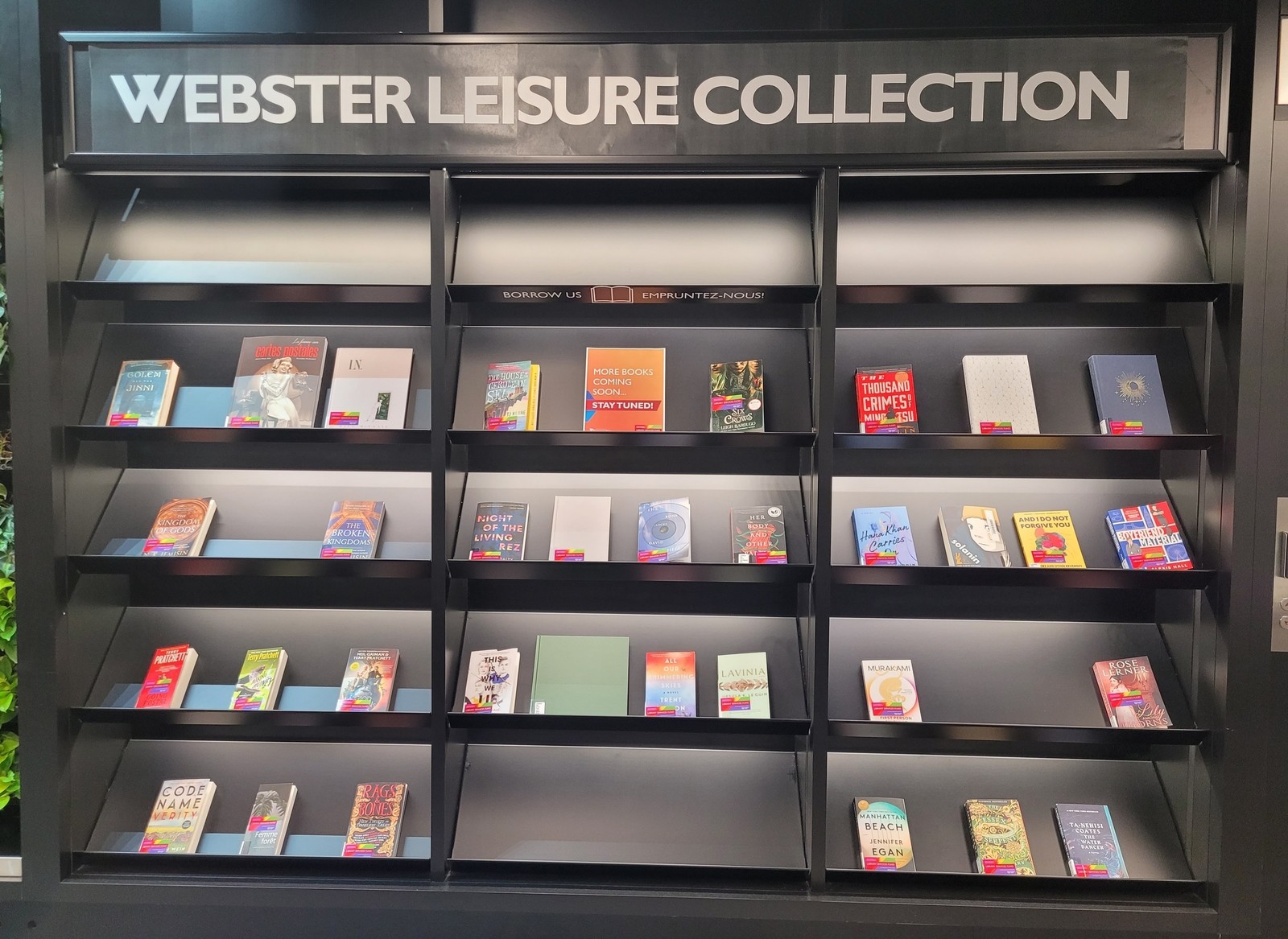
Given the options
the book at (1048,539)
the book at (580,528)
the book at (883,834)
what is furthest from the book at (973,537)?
the book at (580,528)

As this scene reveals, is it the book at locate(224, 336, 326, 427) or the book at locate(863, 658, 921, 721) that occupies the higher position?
the book at locate(224, 336, 326, 427)

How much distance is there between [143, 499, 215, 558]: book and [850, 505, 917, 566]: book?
7.02ft

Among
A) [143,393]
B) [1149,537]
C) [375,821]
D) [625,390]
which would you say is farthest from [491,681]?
[1149,537]

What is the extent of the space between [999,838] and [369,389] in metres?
2.45

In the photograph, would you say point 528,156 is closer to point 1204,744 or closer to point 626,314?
point 626,314

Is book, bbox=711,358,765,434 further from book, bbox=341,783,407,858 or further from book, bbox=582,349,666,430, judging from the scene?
book, bbox=341,783,407,858

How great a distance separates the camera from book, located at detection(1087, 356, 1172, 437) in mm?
2426

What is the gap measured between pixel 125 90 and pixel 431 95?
944 millimetres

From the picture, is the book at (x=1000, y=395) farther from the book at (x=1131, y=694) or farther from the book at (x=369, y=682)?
the book at (x=369, y=682)

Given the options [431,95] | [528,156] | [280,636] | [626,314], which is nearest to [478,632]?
[280,636]

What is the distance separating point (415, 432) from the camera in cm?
239

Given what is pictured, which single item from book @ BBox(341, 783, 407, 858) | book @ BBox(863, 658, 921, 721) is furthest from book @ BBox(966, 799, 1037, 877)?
book @ BBox(341, 783, 407, 858)

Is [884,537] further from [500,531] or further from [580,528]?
[500,531]

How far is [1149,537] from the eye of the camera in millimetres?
2408
